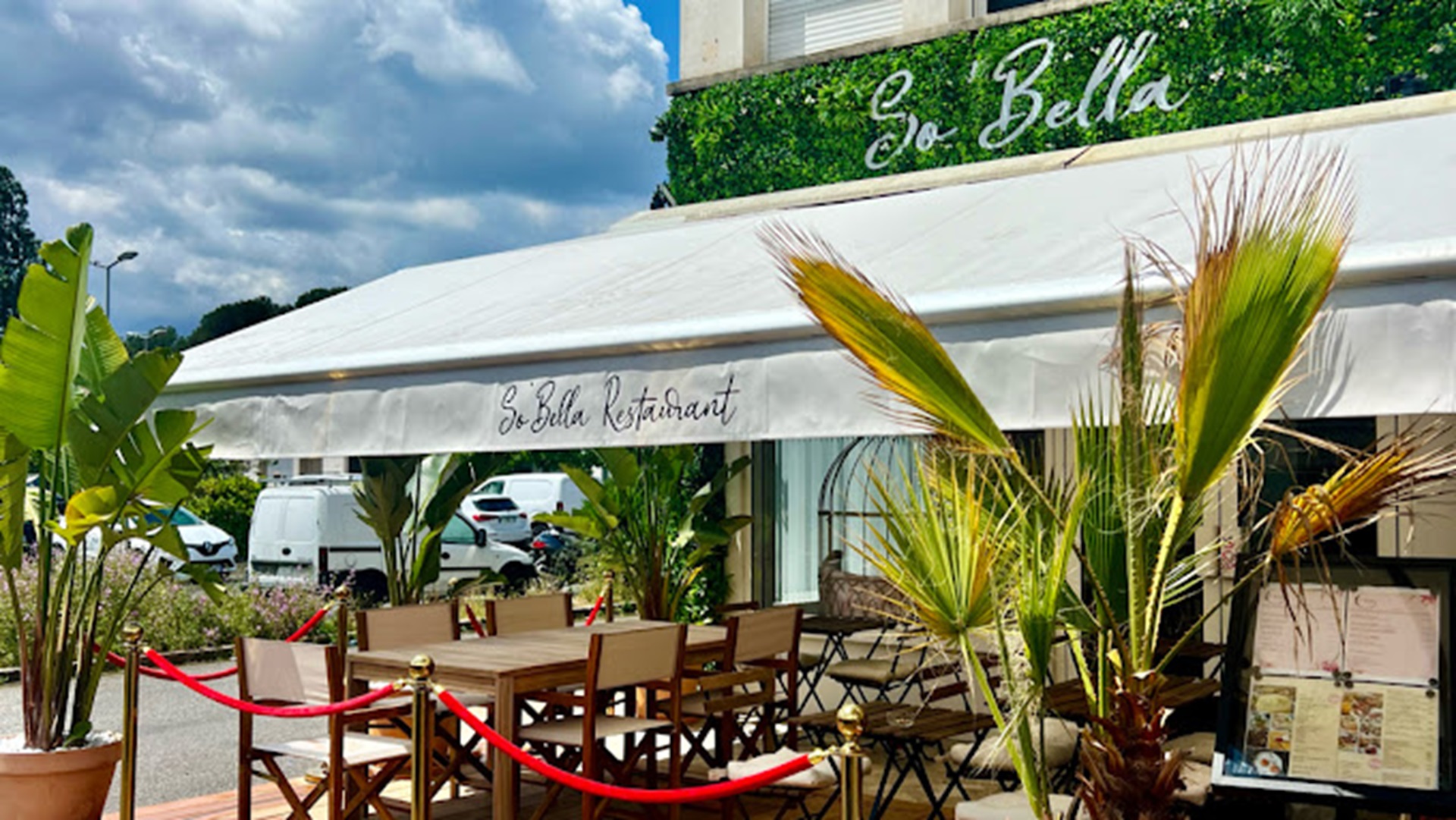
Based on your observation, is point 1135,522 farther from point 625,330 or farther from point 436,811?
point 436,811

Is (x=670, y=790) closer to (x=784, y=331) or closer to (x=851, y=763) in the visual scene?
(x=851, y=763)

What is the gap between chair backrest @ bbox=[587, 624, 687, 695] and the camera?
21.1ft

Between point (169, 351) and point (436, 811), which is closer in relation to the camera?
point (169, 351)

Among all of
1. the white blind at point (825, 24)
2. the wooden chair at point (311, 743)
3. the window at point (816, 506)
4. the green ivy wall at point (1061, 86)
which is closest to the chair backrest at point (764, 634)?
the wooden chair at point (311, 743)

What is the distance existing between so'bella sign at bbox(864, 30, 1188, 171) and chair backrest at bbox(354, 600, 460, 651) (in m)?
6.31

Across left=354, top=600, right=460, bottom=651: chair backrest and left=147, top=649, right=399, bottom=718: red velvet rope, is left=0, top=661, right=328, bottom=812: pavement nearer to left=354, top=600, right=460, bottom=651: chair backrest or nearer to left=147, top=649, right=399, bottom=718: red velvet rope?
left=354, top=600, right=460, bottom=651: chair backrest

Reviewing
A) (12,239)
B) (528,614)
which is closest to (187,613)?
(528,614)

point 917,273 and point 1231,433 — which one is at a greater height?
point 917,273

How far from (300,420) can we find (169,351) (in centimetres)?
79

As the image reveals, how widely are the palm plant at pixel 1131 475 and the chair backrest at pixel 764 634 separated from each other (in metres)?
2.74

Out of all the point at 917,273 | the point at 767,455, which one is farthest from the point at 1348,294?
the point at 767,455

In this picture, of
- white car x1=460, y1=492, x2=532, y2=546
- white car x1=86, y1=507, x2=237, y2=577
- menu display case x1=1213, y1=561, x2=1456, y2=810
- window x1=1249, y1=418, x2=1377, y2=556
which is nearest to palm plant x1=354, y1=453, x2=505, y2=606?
window x1=1249, y1=418, x2=1377, y2=556

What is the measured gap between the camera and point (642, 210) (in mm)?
12914

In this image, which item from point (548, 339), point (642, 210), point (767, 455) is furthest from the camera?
point (642, 210)
